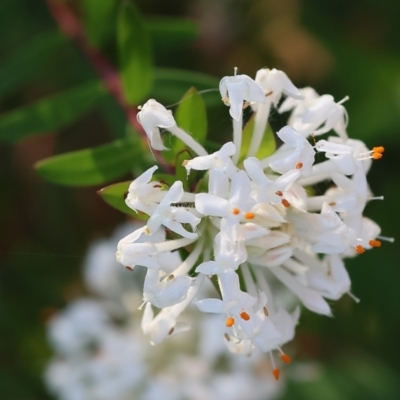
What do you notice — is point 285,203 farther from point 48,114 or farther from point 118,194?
point 48,114

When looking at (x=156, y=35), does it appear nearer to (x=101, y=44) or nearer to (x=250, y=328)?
(x=101, y=44)

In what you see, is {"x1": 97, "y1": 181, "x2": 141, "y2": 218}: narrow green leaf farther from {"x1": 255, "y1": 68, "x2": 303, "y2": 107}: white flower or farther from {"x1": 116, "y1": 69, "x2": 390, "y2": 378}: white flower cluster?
{"x1": 255, "y1": 68, "x2": 303, "y2": 107}: white flower

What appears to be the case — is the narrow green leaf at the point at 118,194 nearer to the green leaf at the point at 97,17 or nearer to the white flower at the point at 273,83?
the white flower at the point at 273,83

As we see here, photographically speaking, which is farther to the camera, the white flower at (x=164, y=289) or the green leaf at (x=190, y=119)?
the green leaf at (x=190, y=119)

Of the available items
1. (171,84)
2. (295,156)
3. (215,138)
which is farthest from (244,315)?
(215,138)

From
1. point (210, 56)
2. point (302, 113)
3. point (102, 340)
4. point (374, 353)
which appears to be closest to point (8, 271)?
point (102, 340)

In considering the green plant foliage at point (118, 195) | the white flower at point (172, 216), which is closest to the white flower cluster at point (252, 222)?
the white flower at point (172, 216)
